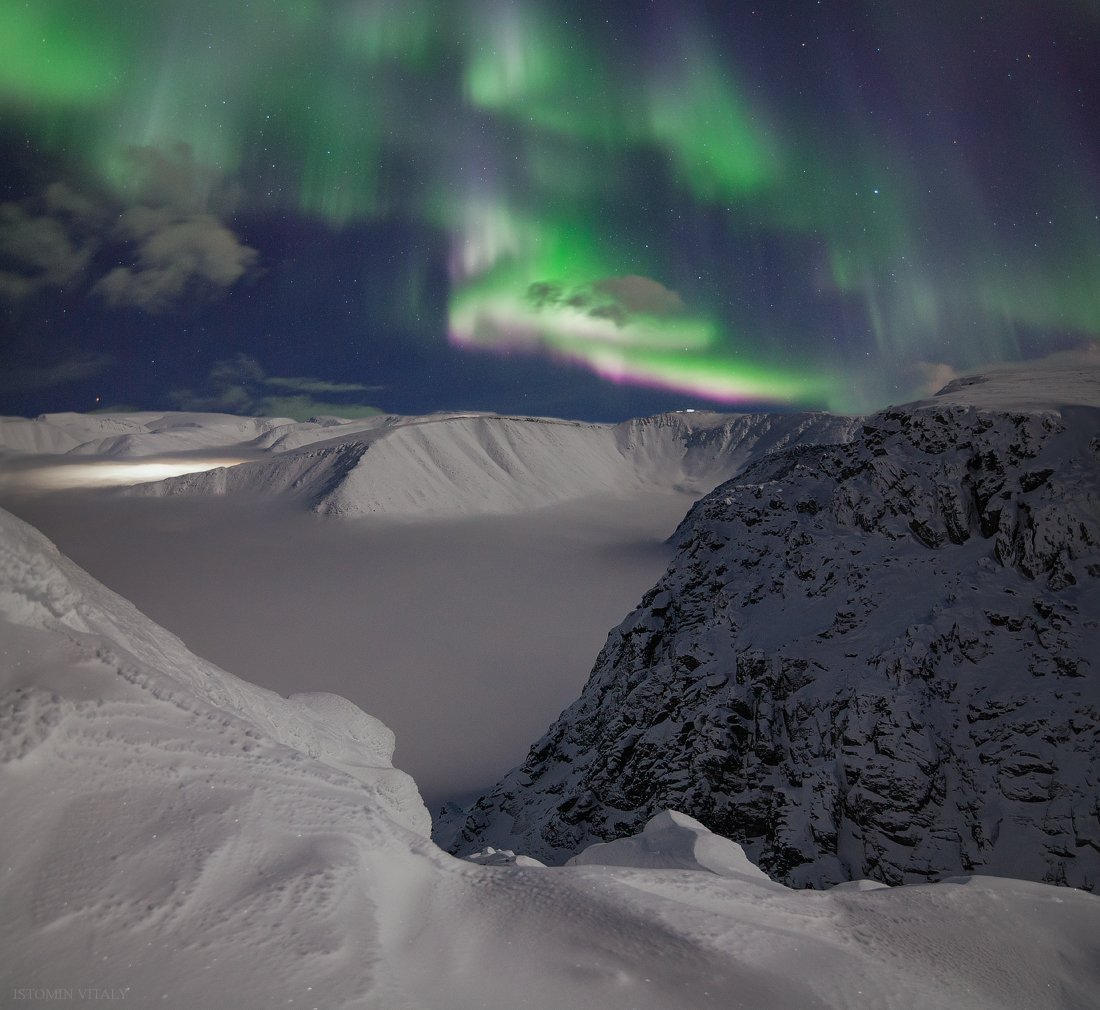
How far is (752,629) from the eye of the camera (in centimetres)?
5078

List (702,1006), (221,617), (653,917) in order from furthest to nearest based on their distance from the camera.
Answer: (221,617)
(653,917)
(702,1006)

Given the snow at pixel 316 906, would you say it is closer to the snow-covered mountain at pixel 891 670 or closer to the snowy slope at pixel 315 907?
the snowy slope at pixel 315 907

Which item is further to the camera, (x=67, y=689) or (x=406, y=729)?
(x=406, y=729)

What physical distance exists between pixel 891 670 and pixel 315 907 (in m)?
42.9

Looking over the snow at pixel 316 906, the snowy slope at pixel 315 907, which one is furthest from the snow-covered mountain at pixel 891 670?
the snow at pixel 316 906

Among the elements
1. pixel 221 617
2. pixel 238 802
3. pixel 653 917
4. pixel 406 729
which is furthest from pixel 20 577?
pixel 221 617

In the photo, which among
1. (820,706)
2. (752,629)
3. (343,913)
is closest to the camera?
(343,913)

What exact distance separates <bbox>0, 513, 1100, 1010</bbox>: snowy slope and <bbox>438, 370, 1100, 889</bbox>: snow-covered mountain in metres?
32.6

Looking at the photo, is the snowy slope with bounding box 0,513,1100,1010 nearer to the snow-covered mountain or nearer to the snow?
the snow

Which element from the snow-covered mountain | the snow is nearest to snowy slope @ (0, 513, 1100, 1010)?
the snow

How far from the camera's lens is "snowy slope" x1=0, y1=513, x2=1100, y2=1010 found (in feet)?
15.8

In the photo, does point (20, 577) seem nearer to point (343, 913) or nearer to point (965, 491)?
point (343, 913)

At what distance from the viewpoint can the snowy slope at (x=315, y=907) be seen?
4.82 m

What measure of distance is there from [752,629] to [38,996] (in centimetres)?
5166
